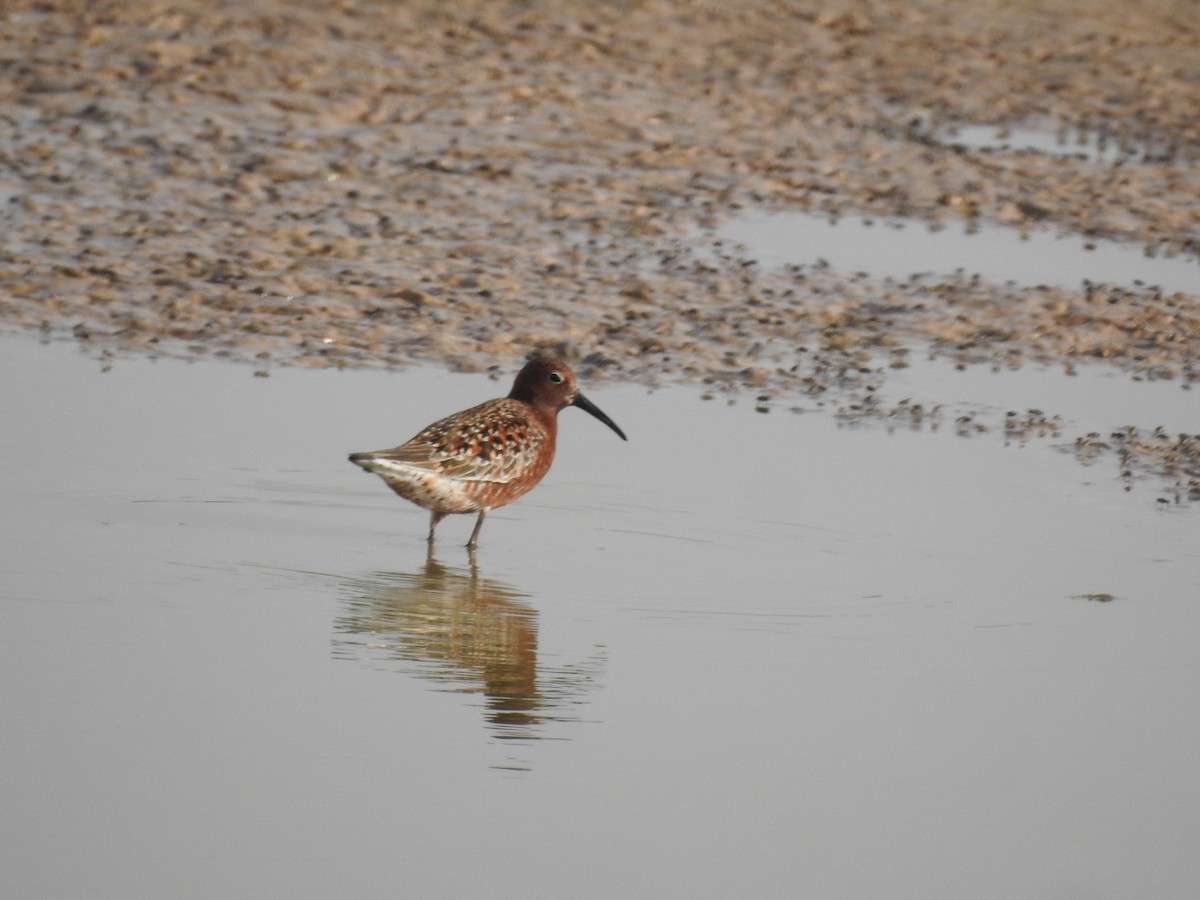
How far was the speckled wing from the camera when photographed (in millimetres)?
9797

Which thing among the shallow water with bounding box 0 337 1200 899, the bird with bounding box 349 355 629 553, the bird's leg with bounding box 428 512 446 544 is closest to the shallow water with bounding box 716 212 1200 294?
the shallow water with bounding box 0 337 1200 899

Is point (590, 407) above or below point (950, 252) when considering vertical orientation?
below

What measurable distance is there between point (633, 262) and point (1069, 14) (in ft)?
30.6

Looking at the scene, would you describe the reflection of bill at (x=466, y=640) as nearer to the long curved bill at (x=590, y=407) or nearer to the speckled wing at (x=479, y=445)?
the speckled wing at (x=479, y=445)

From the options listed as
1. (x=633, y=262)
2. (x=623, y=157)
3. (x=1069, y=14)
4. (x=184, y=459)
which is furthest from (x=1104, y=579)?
(x=1069, y=14)

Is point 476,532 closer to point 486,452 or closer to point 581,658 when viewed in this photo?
point 486,452

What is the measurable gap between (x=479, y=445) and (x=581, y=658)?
2.39 m

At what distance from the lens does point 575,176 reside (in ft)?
51.8

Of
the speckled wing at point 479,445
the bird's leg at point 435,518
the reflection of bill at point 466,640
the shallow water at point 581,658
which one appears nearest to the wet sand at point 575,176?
the shallow water at point 581,658

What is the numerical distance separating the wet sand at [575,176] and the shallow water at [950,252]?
0.21m

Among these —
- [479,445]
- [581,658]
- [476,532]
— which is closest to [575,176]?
[479,445]

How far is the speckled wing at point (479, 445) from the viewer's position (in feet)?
32.1

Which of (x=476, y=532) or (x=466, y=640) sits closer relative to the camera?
(x=466, y=640)

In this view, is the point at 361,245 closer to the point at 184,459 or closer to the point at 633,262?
the point at 633,262
